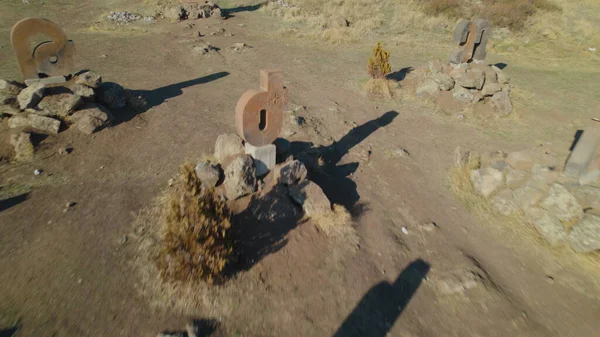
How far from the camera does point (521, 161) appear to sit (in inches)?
292

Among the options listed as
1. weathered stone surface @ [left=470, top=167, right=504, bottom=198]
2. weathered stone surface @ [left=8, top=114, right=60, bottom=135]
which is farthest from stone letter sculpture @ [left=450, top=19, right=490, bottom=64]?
weathered stone surface @ [left=8, top=114, right=60, bottom=135]

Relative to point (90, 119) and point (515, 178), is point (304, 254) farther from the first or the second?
point (90, 119)

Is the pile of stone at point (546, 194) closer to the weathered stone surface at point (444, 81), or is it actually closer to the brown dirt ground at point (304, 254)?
the brown dirt ground at point (304, 254)

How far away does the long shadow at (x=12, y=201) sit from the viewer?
5.50 m

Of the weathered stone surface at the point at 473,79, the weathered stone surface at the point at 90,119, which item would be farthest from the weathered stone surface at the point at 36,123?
the weathered stone surface at the point at 473,79

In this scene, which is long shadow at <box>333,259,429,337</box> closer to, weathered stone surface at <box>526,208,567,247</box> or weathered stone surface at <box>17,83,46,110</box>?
weathered stone surface at <box>526,208,567,247</box>

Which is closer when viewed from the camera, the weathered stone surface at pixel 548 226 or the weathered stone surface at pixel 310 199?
the weathered stone surface at pixel 310 199

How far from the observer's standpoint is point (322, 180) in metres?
6.95

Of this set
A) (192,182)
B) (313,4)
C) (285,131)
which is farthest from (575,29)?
(192,182)

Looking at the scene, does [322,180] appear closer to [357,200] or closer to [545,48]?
[357,200]

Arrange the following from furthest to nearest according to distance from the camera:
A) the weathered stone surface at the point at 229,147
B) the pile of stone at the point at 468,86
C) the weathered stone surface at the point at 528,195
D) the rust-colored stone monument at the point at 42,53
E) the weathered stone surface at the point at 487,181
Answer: the pile of stone at the point at 468,86 → the rust-colored stone monument at the point at 42,53 → the weathered stone surface at the point at 487,181 → the weathered stone surface at the point at 528,195 → the weathered stone surface at the point at 229,147

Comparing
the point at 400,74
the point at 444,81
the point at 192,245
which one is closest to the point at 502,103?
the point at 444,81

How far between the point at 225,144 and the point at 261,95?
1.41 metres

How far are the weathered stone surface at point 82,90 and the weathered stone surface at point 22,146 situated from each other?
5.31 ft
